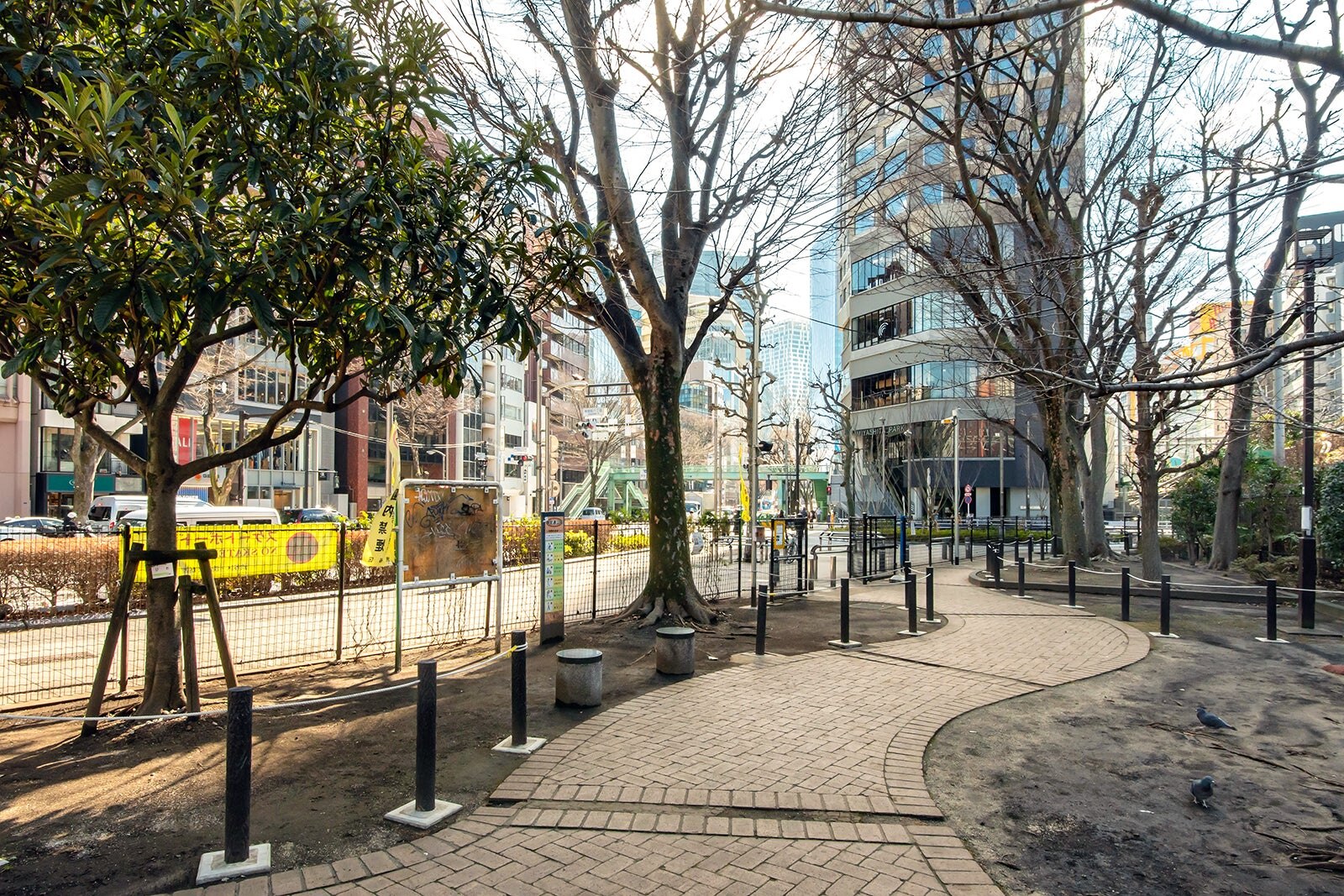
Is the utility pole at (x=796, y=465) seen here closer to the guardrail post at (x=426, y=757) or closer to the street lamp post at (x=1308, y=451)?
the street lamp post at (x=1308, y=451)

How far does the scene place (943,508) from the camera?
2066 inches

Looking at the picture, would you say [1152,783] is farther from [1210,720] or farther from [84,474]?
[84,474]

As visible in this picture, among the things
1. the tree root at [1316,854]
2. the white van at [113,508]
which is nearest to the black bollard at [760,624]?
the tree root at [1316,854]

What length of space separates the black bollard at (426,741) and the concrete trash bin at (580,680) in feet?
8.28

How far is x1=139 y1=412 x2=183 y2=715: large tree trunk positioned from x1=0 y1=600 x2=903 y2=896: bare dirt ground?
281 millimetres

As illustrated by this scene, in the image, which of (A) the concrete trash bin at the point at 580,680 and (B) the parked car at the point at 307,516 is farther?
(B) the parked car at the point at 307,516

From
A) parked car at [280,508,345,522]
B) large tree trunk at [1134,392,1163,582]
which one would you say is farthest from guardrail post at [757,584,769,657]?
parked car at [280,508,345,522]

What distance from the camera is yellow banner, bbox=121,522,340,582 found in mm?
13844

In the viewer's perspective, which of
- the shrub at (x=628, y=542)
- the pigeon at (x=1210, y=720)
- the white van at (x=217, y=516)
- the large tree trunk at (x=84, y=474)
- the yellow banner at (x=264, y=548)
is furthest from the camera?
the shrub at (x=628, y=542)

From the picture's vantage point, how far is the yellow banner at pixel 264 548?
13844 millimetres

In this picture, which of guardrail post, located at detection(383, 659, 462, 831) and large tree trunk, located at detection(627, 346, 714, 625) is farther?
large tree trunk, located at detection(627, 346, 714, 625)

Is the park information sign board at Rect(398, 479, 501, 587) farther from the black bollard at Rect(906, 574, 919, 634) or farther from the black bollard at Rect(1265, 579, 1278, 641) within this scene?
the black bollard at Rect(1265, 579, 1278, 641)

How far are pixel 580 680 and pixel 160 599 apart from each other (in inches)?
141

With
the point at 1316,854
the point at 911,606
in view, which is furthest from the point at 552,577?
the point at 1316,854
